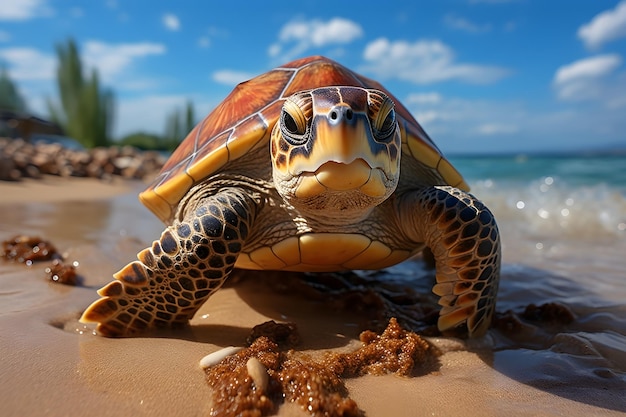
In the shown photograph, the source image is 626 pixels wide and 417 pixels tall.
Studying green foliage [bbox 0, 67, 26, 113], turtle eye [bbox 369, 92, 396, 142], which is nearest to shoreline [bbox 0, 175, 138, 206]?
turtle eye [bbox 369, 92, 396, 142]

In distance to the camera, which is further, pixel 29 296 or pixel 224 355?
pixel 29 296

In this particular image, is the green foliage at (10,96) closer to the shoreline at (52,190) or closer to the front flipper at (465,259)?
the shoreline at (52,190)

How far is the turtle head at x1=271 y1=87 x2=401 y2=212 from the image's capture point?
1.47 m

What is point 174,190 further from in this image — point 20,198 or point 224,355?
point 20,198

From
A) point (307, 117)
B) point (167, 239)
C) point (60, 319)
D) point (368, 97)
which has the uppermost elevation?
point (368, 97)

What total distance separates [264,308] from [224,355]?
70cm

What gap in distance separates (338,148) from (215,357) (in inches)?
34.8

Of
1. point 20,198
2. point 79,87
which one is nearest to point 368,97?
point 20,198

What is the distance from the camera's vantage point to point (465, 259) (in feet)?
6.16

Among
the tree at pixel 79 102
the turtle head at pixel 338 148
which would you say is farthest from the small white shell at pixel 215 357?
the tree at pixel 79 102

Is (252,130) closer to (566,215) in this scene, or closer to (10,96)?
(566,215)

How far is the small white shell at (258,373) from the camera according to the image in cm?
128

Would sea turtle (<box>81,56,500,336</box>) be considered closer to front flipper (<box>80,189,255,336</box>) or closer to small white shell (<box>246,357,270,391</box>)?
front flipper (<box>80,189,255,336</box>)

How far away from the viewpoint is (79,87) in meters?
23.6
